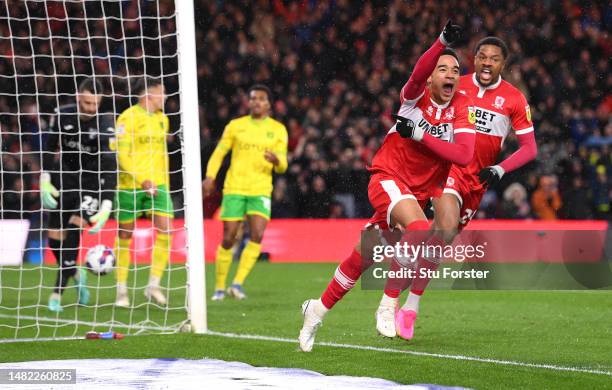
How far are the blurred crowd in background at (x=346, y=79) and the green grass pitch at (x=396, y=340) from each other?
241 inches

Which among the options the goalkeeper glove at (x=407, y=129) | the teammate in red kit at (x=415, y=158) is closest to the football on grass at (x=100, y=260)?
the teammate in red kit at (x=415, y=158)

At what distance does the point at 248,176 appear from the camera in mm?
11625

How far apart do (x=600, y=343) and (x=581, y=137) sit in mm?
12584

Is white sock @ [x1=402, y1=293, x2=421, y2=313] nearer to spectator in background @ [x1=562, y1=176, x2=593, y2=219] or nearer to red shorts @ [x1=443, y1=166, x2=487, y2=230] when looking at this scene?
red shorts @ [x1=443, y1=166, x2=487, y2=230]

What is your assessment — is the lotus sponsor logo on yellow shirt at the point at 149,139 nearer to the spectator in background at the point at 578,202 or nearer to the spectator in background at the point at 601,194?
the spectator in background at the point at 578,202

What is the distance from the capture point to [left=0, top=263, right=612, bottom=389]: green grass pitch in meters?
6.11

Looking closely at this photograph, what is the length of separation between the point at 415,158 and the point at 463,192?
57.9 inches

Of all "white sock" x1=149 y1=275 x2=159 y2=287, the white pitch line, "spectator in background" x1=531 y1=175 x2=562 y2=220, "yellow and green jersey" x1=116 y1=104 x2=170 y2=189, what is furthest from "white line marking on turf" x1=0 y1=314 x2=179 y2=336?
"spectator in background" x1=531 y1=175 x2=562 y2=220

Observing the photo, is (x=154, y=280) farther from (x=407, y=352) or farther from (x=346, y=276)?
(x=407, y=352)

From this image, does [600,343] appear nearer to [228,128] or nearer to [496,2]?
[228,128]

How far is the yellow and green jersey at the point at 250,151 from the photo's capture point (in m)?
11.6

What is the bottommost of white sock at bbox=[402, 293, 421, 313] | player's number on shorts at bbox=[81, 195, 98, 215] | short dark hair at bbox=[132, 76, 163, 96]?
white sock at bbox=[402, 293, 421, 313]

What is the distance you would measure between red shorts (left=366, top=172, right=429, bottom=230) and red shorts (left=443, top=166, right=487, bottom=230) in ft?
4.44

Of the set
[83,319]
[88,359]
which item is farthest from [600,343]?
[83,319]
